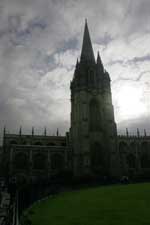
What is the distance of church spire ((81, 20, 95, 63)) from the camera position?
60.8 metres

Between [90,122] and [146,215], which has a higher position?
[90,122]

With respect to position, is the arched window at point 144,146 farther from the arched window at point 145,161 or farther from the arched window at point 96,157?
the arched window at point 96,157

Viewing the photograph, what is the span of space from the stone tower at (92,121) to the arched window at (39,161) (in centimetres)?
712

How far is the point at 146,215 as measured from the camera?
1327 centimetres

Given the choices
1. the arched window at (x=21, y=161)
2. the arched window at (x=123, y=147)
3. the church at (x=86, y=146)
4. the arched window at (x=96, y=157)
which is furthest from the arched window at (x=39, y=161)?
the arched window at (x=123, y=147)

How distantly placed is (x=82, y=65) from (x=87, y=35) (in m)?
11.6

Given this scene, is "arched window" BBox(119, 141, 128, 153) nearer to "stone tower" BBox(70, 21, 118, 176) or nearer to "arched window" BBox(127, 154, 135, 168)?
"arched window" BBox(127, 154, 135, 168)

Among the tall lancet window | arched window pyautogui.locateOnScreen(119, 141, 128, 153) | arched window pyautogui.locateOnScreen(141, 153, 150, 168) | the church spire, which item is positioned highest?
the church spire

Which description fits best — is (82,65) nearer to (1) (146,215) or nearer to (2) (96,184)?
(2) (96,184)

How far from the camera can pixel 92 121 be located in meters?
54.0

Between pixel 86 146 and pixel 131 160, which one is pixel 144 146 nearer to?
pixel 131 160

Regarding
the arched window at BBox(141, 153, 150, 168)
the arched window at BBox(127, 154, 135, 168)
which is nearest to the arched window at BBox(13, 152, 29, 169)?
the arched window at BBox(127, 154, 135, 168)

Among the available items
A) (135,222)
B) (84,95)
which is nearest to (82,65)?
(84,95)

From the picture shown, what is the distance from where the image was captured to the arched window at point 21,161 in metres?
48.9
